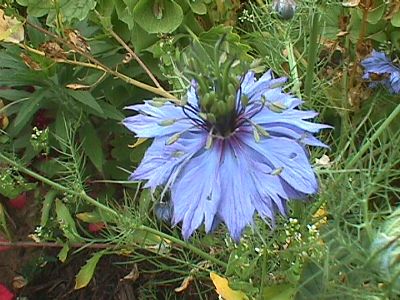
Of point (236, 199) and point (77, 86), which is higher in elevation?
point (236, 199)

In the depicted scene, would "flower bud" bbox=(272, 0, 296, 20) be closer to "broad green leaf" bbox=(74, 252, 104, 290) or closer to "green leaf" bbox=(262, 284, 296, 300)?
"green leaf" bbox=(262, 284, 296, 300)

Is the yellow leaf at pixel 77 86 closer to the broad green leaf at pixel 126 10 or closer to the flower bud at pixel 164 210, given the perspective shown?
the broad green leaf at pixel 126 10

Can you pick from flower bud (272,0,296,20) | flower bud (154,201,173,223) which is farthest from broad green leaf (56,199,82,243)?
flower bud (272,0,296,20)

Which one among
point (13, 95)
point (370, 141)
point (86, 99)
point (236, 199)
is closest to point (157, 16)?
point (86, 99)

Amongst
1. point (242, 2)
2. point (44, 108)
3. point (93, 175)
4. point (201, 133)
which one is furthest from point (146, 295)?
point (201, 133)

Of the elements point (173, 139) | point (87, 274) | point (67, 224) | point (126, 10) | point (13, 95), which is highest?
point (173, 139)

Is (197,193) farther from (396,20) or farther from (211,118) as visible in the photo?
(396,20)

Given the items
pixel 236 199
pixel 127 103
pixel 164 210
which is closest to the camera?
pixel 236 199

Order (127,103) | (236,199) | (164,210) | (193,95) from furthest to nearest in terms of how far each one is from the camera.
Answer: (127,103) < (164,210) < (193,95) < (236,199)
